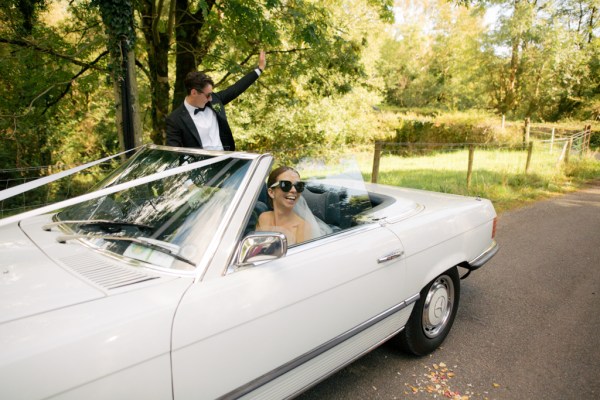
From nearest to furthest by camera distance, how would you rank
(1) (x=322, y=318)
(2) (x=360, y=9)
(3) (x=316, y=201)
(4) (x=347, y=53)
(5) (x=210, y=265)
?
(5) (x=210, y=265) → (1) (x=322, y=318) → (3) (x=316, y=201) → (4) (x=347, y=53) → (2) (x=360, y=9)

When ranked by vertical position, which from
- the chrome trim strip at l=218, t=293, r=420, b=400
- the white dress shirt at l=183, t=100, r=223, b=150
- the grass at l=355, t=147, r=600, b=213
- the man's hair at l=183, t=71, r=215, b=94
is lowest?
the grass at l=355, t=147, r=600, b=213

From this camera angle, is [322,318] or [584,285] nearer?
[322,318]

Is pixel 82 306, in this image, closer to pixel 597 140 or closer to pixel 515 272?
pixel 515 272

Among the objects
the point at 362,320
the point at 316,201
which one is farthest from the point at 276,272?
the point at 316,201

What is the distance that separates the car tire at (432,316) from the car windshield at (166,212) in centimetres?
165

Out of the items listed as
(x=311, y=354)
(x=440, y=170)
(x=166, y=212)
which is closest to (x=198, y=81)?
(x=166, y=212)

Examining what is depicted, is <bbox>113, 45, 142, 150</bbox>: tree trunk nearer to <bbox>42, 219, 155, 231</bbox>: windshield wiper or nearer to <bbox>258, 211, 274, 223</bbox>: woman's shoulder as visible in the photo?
<bbox>42, 219, 155, 231</bbox>: windshield wiper

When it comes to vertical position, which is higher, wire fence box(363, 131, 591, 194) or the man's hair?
the man's hair

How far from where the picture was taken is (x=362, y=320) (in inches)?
87.5

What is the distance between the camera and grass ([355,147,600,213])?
28.7 feet

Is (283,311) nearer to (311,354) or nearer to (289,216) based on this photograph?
(311,354)

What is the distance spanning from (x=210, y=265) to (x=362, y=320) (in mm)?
1013

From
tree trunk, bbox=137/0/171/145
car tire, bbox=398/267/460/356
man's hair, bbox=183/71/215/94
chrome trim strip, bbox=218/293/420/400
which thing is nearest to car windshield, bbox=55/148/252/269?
chrome trim strip, bbox=218/293/420/400

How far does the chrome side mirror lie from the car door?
88 millimetres
